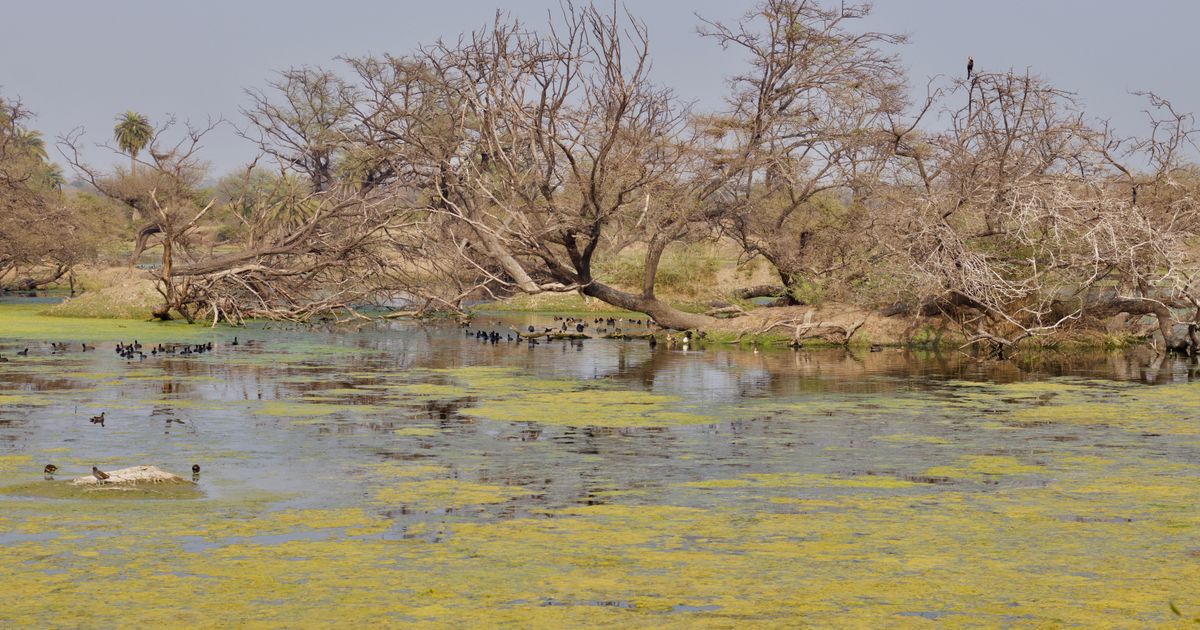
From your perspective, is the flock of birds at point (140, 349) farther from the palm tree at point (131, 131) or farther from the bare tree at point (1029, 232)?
the palm tree at point (131, 131)

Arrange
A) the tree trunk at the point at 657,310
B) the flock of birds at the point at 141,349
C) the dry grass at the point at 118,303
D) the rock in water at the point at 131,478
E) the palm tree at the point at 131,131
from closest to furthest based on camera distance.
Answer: the rock in water at the point at 131,478 → the flock of birds at the point at 141,349 → the tree trunk at the point at 657,310 → the dry grass at the point at 118,303 → the palm tree at the point at 131,131

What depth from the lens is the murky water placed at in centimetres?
806

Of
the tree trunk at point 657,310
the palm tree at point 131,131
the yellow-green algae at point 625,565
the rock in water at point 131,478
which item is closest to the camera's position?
the yellow-green algae at point 625,565

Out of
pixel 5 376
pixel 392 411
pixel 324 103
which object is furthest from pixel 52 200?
pixel 392 411

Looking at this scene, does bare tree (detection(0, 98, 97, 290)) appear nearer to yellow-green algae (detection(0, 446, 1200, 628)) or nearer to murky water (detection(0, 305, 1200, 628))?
murky water (detection(0, 305, 1200, 628))

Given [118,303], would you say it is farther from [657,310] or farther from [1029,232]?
[1029,232]

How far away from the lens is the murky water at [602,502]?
8.06m

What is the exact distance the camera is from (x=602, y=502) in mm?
11047

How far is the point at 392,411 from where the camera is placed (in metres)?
17.2

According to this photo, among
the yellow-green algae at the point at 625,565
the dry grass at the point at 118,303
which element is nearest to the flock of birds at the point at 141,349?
the dry grass at the point at 118,303

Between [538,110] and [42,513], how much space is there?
1984 centimetres

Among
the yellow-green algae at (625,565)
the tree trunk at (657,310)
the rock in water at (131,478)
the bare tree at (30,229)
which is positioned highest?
the bare tree at (30,229)

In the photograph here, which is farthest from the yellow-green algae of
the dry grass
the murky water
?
A: the dry grass

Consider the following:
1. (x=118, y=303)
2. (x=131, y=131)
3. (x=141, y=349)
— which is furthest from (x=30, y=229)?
(x=131, y=131)
